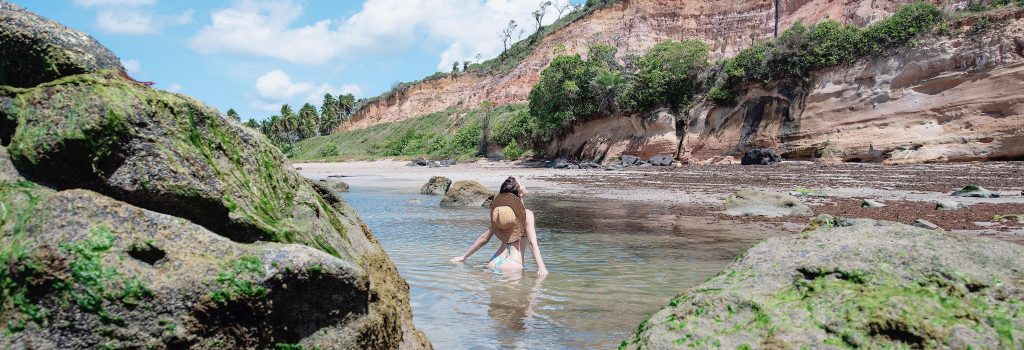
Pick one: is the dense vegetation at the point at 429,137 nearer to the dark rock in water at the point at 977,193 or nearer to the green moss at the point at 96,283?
the dark rock in water at the point at 977,193

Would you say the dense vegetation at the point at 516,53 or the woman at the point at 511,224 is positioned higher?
the dense vegetation at the point at 516,53

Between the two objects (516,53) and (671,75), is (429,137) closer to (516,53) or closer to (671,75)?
(516,53)

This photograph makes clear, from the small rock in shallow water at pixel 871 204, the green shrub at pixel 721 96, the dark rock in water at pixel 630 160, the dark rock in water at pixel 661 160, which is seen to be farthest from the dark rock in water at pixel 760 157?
the small rock in shallow water at pixel 871 204

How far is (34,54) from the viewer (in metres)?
3.19

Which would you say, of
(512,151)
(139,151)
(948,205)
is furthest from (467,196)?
(512,151)

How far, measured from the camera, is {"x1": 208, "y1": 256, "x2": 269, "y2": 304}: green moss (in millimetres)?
2537

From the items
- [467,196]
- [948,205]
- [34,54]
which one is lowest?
[948,205]

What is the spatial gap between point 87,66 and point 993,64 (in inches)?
1278

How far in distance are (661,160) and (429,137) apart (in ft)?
120

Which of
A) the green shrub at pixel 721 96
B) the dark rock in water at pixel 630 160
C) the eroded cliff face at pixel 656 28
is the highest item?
the eroded cliff face at pixel 656 28

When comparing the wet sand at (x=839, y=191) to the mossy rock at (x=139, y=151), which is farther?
the wet sand at (x=839, y=191)

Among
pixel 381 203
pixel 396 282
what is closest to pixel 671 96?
pixel 381 203

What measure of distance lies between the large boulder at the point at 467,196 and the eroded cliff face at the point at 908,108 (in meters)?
20.3

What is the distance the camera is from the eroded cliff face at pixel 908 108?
2558 centimetres
